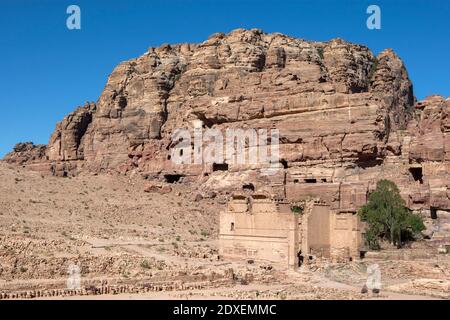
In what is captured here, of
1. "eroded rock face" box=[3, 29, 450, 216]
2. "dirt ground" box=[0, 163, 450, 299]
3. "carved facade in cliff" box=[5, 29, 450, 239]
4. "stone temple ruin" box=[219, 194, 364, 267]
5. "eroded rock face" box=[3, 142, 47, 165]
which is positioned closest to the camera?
"dirt ground" box=[0, 163, 450, 299]

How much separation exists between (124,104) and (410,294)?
72.9m

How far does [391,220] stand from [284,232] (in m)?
15.0

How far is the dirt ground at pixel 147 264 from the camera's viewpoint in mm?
28109

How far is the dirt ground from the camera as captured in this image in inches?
1107

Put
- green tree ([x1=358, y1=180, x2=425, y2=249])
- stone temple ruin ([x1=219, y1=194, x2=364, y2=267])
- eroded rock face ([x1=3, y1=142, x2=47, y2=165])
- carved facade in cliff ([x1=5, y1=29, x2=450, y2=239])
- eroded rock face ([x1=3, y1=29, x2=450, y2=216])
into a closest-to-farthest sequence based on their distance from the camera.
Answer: stone temple ruin ([x1=219, y1=194, x2=364, y2=267]) → green tree ([x1=358, y1=180, x2=425, y2=249]) → carved facade in cliff ([x1=5, y1=29, x2=450, y2=239]) → eroded rock face ([x1=3, y1=29, x2=450, y2=216]) → eroded rock face ([x1=3, y1=142, x2=47, y2=165])

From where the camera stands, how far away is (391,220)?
48438 mm

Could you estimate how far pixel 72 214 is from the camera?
176 feet

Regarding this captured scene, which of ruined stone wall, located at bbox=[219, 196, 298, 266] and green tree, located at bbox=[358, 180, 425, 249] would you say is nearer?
ruined stone wall, located at bbox=[219, 196, 298, 266]

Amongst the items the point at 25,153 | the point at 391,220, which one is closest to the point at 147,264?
the point at 391,220

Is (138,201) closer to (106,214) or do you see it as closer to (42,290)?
(106,214)

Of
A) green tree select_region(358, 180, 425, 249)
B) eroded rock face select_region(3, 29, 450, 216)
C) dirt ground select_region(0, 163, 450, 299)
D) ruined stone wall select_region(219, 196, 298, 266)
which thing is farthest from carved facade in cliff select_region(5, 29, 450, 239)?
ruined stone wall select_region(219, 196, 298, 266)

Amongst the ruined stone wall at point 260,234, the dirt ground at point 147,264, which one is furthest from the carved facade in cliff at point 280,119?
the ruined stone wall at point 260,234

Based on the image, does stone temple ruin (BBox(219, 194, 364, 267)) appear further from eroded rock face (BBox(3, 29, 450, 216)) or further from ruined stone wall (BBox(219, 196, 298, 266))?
eroded rock face (BBox(3, 29, 450, 216))

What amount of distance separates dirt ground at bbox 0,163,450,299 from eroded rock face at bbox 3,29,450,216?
39.5ft
